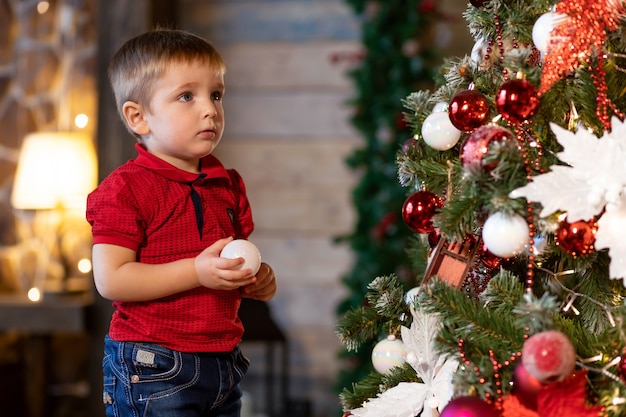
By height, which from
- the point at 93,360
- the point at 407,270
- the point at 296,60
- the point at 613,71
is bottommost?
the point at 93,360

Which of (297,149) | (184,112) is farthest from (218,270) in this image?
(297,149)

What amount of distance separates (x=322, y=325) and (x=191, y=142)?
215 centimetres

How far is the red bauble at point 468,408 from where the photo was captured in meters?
0.99

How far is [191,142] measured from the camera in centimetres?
131

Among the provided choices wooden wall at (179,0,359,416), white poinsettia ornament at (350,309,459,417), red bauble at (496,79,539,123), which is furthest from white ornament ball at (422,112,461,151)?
wooden wall at (179,0,359,416)

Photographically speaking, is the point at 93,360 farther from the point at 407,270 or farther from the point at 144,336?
the point at 144,336

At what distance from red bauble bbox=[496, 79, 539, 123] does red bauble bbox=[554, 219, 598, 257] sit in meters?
0.17

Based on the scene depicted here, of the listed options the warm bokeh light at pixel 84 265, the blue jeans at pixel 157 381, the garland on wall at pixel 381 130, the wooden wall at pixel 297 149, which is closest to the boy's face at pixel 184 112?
the blue jeans at pixel 157 381

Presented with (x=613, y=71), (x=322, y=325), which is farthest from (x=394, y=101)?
(x=613, y=71)

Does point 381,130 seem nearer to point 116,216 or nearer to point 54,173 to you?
point 54,173

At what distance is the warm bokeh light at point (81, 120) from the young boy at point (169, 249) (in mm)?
2113

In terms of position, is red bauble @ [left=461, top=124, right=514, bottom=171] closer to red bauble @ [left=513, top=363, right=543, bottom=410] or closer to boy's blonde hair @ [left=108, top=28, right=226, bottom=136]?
red bauble @ [left=513, top=363, right=543, bottom=410]

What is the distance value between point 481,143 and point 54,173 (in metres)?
2.34

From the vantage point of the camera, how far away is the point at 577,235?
3.60ft
